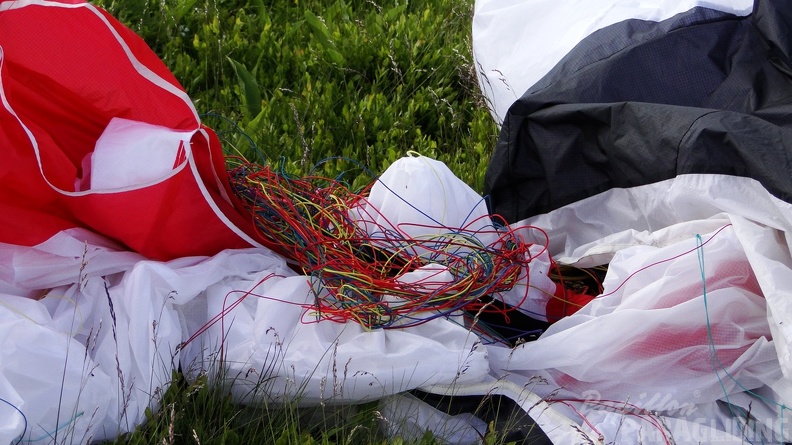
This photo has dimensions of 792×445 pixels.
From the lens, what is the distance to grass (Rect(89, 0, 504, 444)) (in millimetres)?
3067

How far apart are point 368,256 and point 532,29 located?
1.03 m

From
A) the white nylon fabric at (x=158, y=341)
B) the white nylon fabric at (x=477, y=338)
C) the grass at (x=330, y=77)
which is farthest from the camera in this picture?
the grass at (x=330, y=77)

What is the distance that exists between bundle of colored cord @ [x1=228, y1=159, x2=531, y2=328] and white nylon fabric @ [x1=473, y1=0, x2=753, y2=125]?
23.3 inches

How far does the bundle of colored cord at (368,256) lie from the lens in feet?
6.97

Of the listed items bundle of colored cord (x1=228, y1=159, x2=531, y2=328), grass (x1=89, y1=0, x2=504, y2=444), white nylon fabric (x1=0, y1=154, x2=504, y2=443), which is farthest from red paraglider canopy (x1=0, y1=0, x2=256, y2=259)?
grass (x1=89, y1=0, x2=504, y2=444)

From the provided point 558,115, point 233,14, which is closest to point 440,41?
point 233,14

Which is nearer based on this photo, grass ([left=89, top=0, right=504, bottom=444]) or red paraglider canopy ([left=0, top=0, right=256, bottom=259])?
red paraglider canopy ([left=0, top=0, right=256, bottom=259])

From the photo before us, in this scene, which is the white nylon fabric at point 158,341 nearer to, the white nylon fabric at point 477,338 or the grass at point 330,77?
the white nylon fabric at point 477,338

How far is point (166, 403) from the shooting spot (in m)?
1.91

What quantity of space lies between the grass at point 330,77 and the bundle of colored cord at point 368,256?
0.37 m

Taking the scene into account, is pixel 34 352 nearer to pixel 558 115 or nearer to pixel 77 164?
pixel 77 164

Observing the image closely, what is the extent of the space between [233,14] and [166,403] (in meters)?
2.33

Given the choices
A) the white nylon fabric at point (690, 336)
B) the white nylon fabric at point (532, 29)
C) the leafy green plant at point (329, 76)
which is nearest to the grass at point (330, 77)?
the leafy green plant at point (329, 76)

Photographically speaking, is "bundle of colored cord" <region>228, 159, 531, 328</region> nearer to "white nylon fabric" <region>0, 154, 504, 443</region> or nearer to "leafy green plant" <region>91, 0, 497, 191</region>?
"white nylon fabric" <region>0, 154, 504, 443</region>
